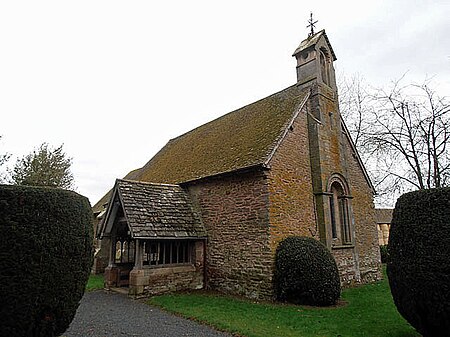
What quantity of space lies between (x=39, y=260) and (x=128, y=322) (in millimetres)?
4135

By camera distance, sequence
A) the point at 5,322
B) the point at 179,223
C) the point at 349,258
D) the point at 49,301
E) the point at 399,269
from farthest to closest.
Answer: the point at 349,258 < the point at 179,223 < the point at 399,269 < the point at 49,301 < the point at 5,322

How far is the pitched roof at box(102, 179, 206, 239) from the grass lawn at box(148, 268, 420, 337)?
254 centimetres

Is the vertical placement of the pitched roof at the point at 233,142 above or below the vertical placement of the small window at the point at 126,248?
above

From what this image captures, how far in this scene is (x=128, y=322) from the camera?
355 inches

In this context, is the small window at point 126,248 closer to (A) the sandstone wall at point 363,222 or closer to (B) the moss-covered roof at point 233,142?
(B) the moss-covered roof at point 233,142

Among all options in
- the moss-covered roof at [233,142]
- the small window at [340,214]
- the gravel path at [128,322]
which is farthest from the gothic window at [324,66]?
the gravel path at [128,322]

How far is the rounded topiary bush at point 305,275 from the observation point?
11.1 metres

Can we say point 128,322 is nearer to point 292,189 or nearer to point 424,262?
point 424,262

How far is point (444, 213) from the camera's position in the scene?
6504 millimetres

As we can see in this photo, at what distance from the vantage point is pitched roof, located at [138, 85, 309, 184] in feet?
45.8

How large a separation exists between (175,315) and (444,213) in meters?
7.64

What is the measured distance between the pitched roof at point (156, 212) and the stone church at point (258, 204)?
5cm

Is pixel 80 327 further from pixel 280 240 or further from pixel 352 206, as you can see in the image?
pixel 352 206

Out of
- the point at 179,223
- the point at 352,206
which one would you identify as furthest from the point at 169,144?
the point at 352,206
